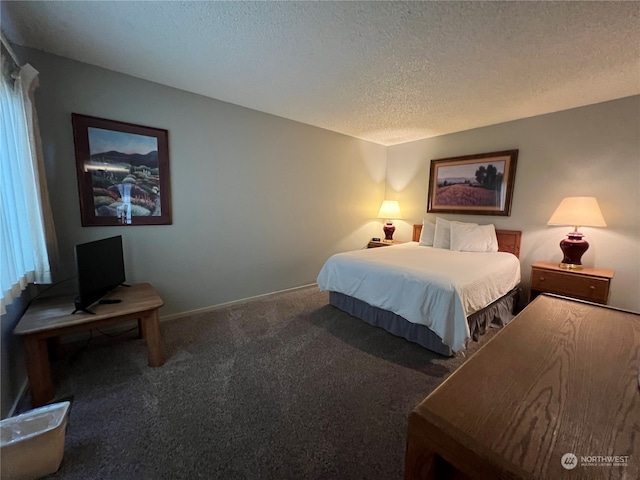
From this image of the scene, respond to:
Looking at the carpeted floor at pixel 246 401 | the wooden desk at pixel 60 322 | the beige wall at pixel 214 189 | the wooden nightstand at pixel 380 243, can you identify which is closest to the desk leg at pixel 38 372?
the wooden desk at pixel 60 322

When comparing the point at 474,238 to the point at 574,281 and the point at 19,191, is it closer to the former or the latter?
the point at 574,281

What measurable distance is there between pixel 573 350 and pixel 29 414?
2.48 metres

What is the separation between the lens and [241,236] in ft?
10.4

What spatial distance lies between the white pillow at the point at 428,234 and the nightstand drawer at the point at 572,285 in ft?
4.07

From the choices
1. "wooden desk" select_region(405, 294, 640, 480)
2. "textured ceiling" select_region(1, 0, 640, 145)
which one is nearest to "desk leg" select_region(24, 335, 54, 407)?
"textured ceiling" select_region(1, 0, 640, 145)

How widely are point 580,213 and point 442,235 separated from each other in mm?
1392

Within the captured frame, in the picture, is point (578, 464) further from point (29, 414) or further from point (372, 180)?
point (372, 180)

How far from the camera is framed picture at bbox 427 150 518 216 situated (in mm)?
3355

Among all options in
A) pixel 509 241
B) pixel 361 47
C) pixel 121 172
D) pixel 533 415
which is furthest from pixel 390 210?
pixel 533 415

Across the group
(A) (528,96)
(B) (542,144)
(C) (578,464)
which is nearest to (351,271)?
(C) (578,464)

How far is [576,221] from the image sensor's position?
2572mm

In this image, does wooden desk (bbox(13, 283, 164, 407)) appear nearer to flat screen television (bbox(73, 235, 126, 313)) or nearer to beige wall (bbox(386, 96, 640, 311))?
flat screen television (bbox(73, 235, 126, 313))

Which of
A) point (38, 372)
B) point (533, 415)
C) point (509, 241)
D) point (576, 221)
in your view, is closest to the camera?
point (533, 415)

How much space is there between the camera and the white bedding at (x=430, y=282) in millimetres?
2010
